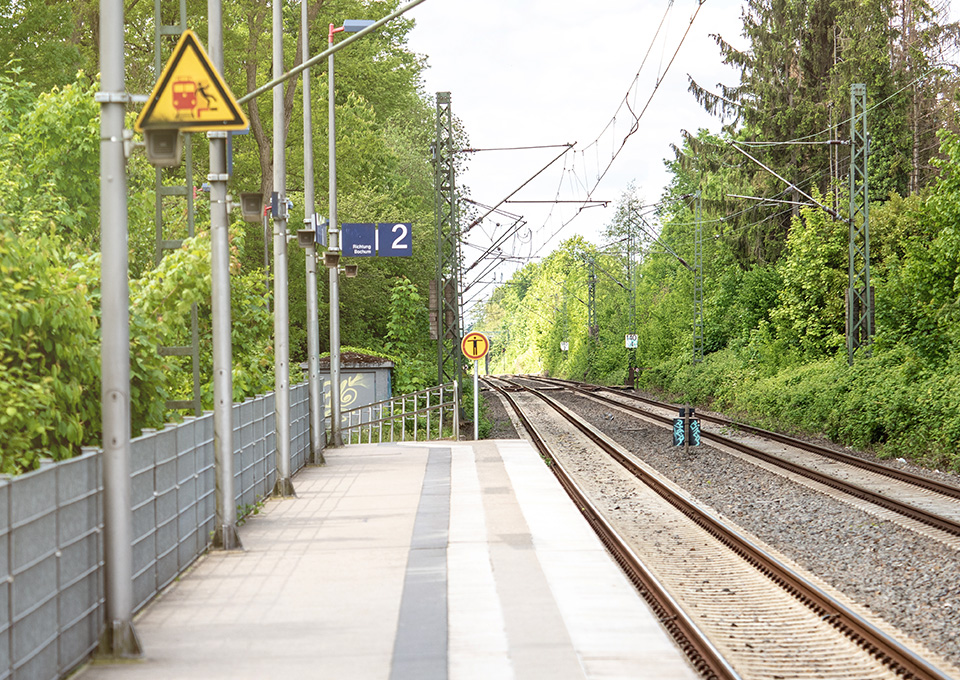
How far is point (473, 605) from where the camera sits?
8.87 m

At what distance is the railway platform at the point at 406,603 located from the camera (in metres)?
7.24

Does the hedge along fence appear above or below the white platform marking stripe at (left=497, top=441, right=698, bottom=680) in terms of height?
above

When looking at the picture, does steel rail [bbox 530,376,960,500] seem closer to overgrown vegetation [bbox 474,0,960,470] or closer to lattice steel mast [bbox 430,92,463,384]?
overgrown vegetation [bbox 474,0,960,470]

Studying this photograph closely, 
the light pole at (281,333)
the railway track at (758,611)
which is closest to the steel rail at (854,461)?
the railway track at (758,611)

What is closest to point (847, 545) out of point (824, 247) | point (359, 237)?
point (359, 237)

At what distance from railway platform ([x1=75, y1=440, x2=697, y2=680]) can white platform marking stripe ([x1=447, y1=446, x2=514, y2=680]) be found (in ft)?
0.07

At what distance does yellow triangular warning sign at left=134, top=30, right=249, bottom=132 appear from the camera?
8.30 metres

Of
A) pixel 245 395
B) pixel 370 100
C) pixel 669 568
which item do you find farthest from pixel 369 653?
pixel 370 100

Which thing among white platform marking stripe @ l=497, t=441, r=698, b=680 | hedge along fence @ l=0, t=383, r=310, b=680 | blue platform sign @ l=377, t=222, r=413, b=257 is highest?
blue platform sign @ l=377, t=222, r=413, b=257

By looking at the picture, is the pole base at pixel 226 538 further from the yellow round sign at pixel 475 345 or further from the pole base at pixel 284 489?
the yellow round sign at pixel 475 345

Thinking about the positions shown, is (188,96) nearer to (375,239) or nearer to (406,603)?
(406,603)

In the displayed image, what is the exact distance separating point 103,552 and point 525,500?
813 cm

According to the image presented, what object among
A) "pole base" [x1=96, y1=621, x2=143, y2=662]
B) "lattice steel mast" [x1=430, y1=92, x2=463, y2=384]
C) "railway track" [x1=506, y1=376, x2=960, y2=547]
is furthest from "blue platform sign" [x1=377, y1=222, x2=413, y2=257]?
"pole base" [x1=96, y1=621, x2=143, y2=662]

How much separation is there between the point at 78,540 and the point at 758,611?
6.22 m
